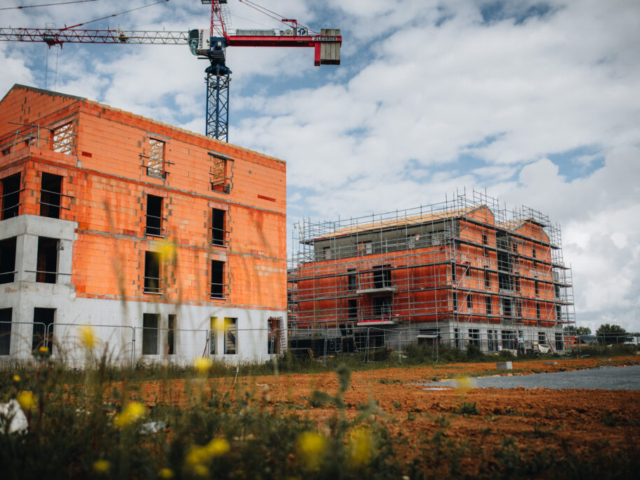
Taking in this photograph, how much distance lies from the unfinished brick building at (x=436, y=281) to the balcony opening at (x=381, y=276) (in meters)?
0.08

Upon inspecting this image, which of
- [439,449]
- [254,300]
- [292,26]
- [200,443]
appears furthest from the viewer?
[292,26]

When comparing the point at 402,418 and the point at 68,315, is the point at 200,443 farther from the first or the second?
the point at 68,315

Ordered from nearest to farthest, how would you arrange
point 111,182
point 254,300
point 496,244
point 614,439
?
point 614,439 → point 111,182 → point 254,300 → point 496,244

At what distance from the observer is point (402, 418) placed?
19.2 ft

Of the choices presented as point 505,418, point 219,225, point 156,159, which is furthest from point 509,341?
point 505,418

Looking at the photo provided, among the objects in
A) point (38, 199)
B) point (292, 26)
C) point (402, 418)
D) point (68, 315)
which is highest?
point (292, 26)

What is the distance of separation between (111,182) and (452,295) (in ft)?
72.2

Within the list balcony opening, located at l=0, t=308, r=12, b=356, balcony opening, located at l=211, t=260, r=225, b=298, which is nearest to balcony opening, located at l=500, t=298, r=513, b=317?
balcony opening, located at l=211, t=260, r=225, b=298

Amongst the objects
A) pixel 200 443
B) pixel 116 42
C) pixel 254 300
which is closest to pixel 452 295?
pixel 254 300

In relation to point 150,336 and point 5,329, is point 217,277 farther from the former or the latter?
point 5,329

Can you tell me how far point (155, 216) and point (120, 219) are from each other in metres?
1.67

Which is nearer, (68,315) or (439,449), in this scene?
(439,449)

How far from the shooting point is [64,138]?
2106 cm

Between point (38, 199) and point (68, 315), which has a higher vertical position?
point (38, 199)
